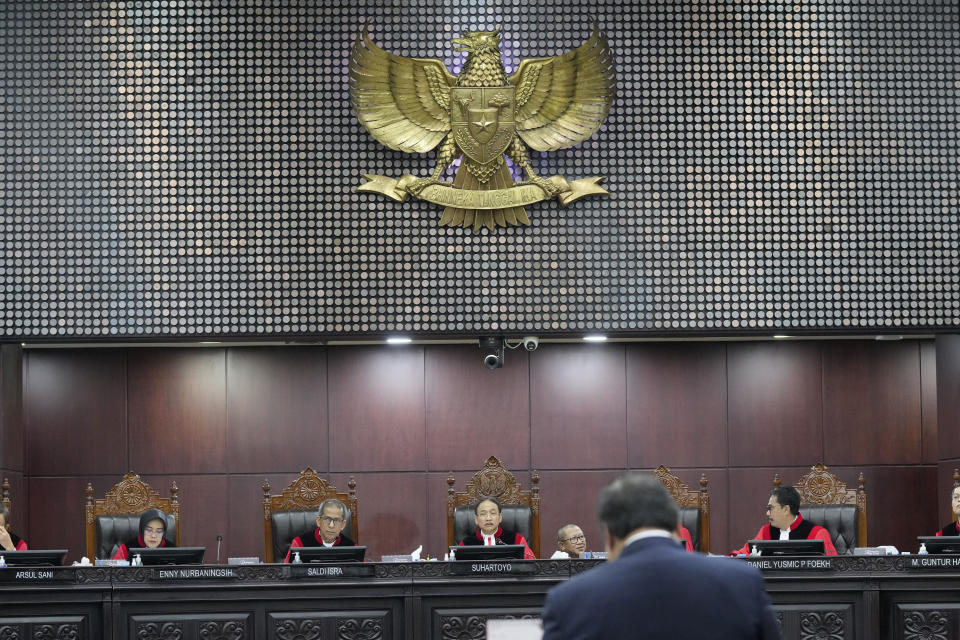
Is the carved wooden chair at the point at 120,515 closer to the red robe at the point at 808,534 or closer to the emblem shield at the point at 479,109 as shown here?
the emblem shield at the point at 479,109

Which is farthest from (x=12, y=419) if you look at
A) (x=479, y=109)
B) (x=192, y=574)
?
(x=479, y=109)

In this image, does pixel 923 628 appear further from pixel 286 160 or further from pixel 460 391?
pixel 286 160

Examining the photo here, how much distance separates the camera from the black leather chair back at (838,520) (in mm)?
7621

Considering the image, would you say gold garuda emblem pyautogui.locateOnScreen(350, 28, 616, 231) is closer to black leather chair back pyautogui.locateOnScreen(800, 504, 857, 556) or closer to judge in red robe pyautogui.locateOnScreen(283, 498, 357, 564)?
judge in red robe pyautogui.locateOnScreen(283, 498, 357, 564)

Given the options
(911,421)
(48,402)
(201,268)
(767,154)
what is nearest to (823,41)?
(767,154)

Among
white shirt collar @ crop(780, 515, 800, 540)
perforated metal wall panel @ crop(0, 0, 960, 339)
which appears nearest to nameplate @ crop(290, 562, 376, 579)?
perforated metal wall panel @ crop(0, 0, 960, 339)

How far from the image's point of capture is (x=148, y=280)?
8.37 m

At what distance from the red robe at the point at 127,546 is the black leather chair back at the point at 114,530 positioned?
83 mm

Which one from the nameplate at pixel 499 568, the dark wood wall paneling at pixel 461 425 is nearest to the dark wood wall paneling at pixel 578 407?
the dark wood wall paneling at pixel 461 425

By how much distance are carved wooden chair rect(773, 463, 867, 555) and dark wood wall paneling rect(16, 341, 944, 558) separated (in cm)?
172

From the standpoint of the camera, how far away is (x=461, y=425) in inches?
375

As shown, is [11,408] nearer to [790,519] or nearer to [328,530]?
[328,530]

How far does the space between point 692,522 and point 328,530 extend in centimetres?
223

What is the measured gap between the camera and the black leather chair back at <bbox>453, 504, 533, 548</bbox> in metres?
7.61
